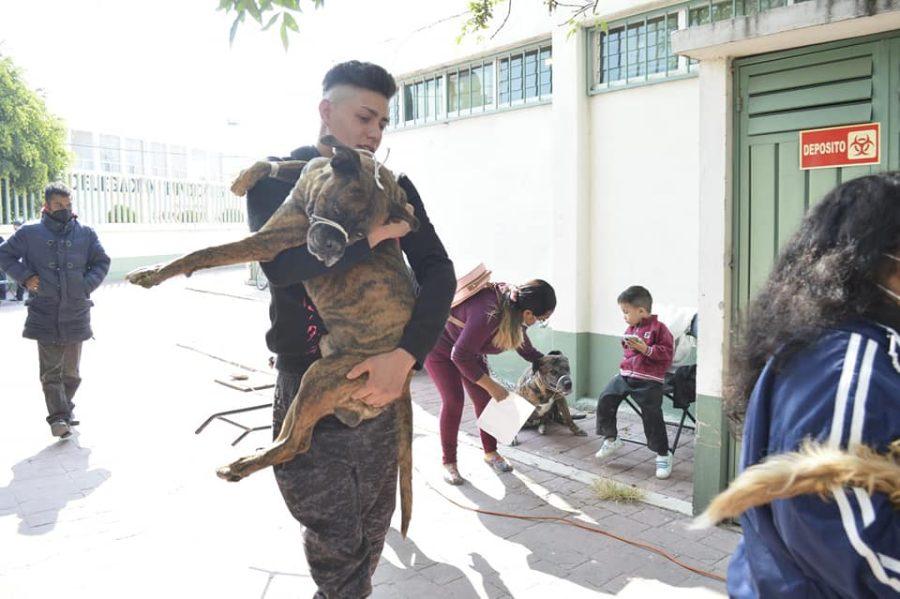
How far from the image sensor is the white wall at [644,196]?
691 cm

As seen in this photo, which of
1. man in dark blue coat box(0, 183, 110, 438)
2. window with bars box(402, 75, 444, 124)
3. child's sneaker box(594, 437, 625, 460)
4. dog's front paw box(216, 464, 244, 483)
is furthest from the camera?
window with bars box(402, 75, 444, 124)

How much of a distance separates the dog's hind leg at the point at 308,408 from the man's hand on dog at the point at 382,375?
23 mm

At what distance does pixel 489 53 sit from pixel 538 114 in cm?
110

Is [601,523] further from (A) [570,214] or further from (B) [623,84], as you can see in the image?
(B) [623,84]

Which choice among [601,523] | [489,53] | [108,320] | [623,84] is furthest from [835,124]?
[108,320]

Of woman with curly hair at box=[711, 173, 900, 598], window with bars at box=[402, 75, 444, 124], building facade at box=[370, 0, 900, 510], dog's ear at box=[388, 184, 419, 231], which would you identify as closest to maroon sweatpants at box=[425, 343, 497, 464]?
building facade at box=[370, 0, 900, 510]

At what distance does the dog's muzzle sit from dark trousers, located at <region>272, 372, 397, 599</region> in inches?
23.8

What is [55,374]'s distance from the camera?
660cm

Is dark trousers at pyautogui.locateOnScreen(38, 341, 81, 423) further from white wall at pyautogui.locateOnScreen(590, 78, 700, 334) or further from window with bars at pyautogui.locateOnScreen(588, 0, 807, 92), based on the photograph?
window with bars at pyautogui.locateOnScreen(588, 0, 807, 92)

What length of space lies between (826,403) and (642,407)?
14.7ft

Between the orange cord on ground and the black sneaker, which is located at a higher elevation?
the black sneaker

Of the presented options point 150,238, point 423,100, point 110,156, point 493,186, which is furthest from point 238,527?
point 110,156

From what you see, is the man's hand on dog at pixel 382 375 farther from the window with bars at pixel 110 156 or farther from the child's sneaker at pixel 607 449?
the window with bars at pixel 110 156

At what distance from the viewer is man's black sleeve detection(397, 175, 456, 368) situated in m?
2.38
